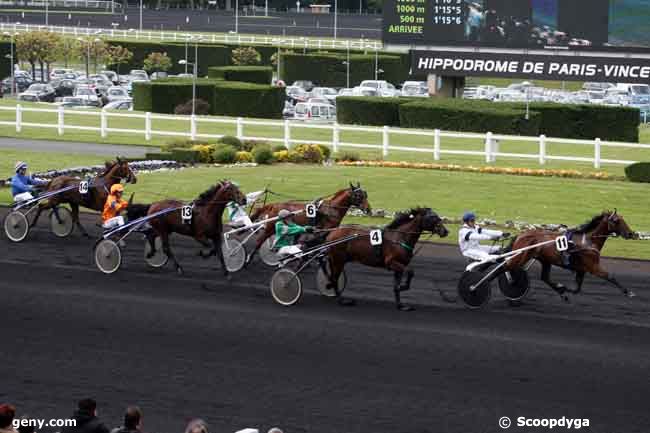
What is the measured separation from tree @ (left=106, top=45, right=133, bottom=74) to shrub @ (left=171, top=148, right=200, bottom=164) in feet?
156

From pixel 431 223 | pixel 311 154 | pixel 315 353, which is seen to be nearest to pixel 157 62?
pixel 311 154

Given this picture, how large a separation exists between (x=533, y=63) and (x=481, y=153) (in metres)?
11.9

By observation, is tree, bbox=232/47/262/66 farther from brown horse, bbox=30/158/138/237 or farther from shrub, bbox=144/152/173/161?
brown horse, bbox=30/158/138/237

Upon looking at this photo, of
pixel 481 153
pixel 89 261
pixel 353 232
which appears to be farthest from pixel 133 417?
pixel 481 153

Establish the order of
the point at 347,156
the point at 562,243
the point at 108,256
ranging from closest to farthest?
the point at 562,243, the point at 108,256, the point at 347,156

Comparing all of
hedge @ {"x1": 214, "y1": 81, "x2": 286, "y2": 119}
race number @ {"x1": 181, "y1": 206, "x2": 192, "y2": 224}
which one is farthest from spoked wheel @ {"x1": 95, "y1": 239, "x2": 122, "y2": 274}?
hedge @ {"x1": 214, "y1": 81, "x2": 286, "y2": 119}

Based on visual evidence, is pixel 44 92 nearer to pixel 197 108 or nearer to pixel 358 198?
pixel 197 108

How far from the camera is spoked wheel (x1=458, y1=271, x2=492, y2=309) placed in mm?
16062

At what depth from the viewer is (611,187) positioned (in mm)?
26688

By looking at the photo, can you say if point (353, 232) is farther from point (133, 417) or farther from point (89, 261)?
point (133, 417)

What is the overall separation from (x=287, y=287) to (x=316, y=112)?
3426 centimetres

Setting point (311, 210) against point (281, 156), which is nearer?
point (311, 210)

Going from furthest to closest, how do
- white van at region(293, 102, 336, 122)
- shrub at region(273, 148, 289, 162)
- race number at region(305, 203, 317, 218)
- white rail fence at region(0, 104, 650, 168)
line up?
1. white van at region(293, 102, 336, 122)
2. white rail fence at region(0, 104, 650, 168)
3. shrub at region(273, 148, 289, 162)
4. race number at region(305, 203, 317, 218)

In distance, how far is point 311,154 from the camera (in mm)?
31297
